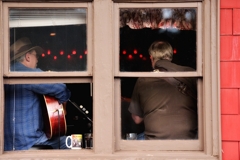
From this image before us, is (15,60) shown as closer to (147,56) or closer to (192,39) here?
(147,56)

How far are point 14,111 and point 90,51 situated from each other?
0.89m

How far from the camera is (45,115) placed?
5812 millimetres

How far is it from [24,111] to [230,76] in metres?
1.90

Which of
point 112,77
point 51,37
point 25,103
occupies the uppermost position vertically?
point 51,37

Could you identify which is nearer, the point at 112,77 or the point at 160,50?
the point at 112,77

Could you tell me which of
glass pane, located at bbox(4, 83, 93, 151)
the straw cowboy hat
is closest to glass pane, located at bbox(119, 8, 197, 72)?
glass pane, located at bbox(4, 83, 93, 151)

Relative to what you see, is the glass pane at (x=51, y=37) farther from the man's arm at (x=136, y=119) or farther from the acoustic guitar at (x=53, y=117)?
the man's arm at (x=136, y=119)

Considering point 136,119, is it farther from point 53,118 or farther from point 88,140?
point 53,118

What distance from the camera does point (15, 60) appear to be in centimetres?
563

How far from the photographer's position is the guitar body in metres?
5.77

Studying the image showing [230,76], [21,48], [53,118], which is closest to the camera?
[230,76]

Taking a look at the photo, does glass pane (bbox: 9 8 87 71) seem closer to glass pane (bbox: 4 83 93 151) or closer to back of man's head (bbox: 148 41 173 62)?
glass pane (bbox: 4 83 93 151)

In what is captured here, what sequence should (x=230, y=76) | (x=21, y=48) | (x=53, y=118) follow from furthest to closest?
(x=53, y=118)
(x=21, y=48)
(x=230, y=76)

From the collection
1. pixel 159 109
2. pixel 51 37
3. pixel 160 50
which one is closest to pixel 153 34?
pixel 160 50
